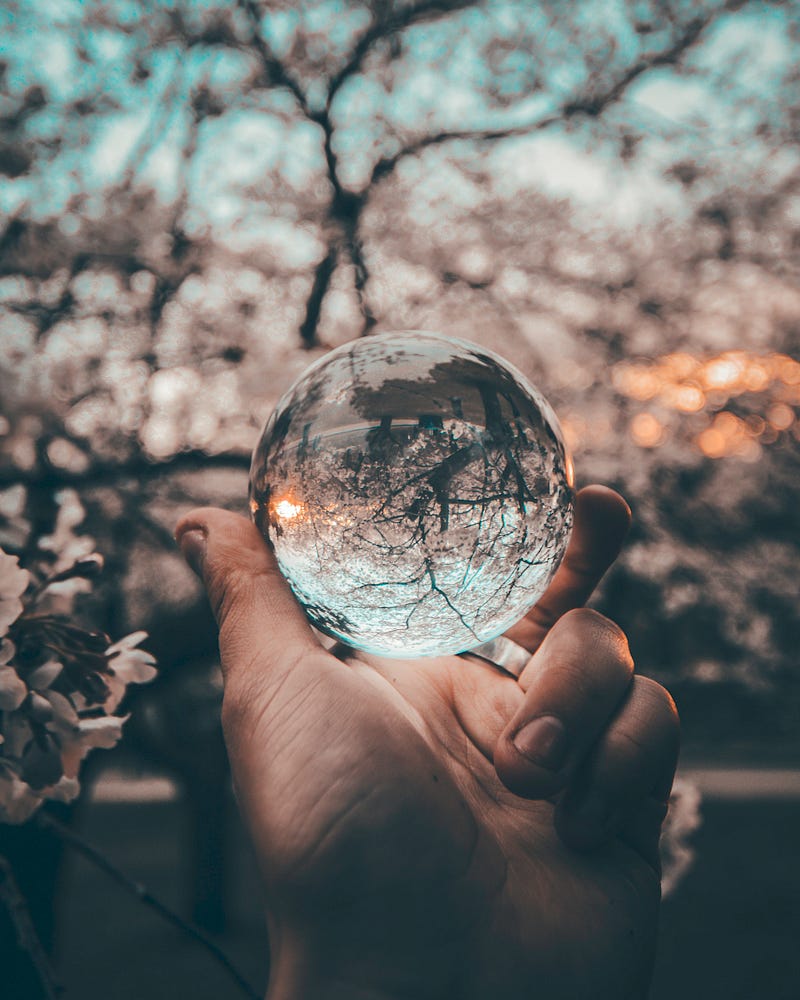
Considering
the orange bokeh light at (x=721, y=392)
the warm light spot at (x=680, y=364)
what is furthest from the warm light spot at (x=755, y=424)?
the warm light spot at (x=680, y=364)

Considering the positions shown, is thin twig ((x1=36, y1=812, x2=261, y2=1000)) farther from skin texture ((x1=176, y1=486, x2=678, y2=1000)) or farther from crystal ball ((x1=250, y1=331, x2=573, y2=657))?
crystal ball ((x1=250, y1=331, x2=573, y2=657))

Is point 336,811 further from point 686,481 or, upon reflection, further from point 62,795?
point 686,481

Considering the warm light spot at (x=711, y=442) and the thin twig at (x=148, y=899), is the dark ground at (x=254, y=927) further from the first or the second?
the warm light spot at (x=711, y=442)

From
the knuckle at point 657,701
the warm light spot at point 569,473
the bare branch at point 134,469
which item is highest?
the warm light spot at point 569,473

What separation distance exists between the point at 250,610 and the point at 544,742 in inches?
25.9

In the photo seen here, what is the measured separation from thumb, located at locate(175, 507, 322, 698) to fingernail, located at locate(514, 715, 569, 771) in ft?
1.53

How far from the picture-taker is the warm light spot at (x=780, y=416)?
4988 millimetres

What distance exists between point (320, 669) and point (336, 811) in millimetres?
281

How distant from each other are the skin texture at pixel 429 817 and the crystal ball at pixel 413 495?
0.20 meters

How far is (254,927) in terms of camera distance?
7773 millimetres

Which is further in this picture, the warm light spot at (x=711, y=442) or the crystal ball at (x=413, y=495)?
the warm light spot at (x=711, y=442)

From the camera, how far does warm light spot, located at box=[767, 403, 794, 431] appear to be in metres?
4.99

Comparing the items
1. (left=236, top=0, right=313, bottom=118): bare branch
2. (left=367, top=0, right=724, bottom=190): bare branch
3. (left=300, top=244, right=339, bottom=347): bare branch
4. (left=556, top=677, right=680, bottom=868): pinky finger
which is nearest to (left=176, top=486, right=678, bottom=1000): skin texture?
(left=556, top=677, right=680, bottom=868): pinky finger

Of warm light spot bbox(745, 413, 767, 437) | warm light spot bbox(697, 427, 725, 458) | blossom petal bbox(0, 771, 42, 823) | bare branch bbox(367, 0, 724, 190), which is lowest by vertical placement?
warm light spot bbox(697, 427, 725, 458)
